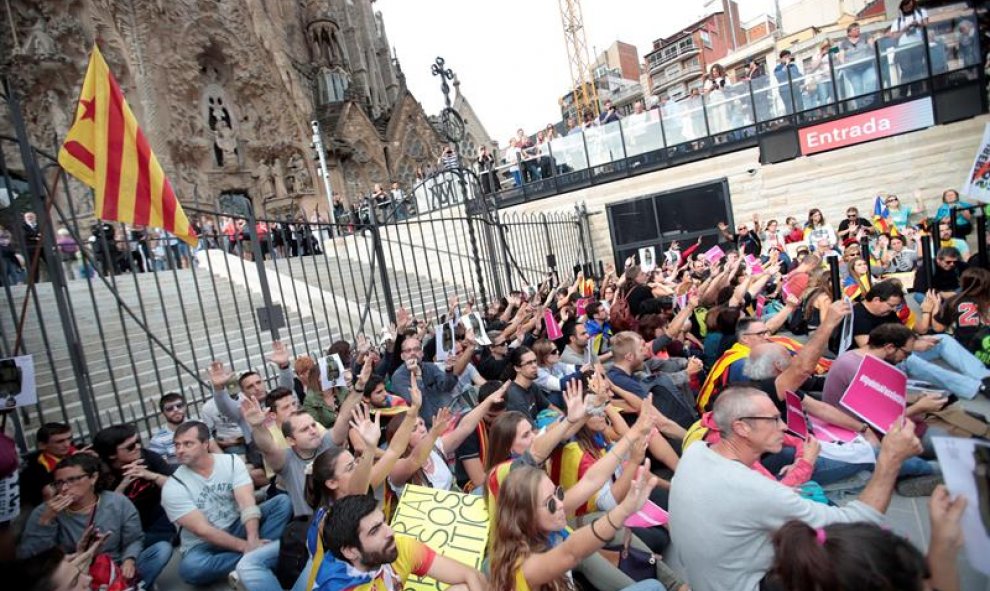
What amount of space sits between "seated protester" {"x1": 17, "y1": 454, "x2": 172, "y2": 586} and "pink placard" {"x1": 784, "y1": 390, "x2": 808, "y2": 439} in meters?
4.27

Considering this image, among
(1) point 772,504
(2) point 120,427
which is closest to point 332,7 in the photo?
(2) point 120,427

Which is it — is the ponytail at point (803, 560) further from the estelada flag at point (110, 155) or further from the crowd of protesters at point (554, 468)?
the estelada flag at point (110, 155)

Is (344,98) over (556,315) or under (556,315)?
over

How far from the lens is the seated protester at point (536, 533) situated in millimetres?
2154

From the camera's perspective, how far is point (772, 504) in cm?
209

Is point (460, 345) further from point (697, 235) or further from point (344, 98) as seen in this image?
point (344, 98)

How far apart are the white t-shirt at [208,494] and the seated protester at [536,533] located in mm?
2052

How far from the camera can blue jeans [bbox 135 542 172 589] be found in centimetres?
343

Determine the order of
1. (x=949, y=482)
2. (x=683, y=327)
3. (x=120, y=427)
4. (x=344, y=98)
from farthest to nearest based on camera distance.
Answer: (x=344, y=98) < (x=683, y=327) < (x=120, y=427) < (x=949, y=482)

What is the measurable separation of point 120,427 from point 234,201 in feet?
72.0

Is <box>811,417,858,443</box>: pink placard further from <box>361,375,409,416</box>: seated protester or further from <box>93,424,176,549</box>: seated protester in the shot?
<box>93,424,176,549</box>: seated protester

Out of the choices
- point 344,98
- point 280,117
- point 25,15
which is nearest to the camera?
point 25,15

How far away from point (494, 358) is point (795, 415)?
2.98 meters

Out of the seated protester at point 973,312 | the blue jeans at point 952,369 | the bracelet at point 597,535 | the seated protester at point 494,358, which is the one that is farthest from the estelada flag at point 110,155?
the seated protester at point 973,312
